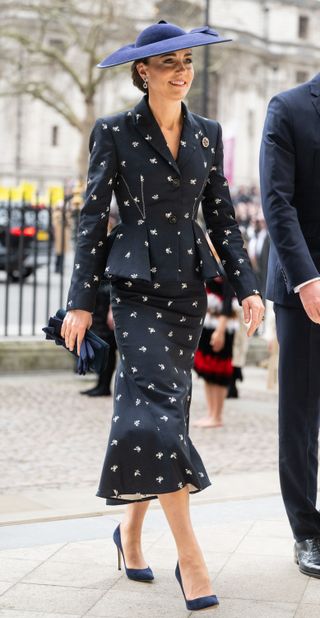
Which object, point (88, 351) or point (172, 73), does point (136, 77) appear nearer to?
point (172, 73)

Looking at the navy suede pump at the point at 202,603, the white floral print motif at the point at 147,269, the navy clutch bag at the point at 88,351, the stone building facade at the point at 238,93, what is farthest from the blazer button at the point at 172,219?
the stone building facade at the point at 238,93

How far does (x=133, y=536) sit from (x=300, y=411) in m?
0.75

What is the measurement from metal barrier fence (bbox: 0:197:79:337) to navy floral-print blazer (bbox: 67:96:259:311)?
7.18 metres

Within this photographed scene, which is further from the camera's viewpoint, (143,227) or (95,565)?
(95,565)

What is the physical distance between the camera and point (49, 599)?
413 cm

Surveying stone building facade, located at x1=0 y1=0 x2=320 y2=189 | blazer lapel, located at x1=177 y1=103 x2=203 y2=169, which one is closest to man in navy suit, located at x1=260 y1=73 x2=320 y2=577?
blazer lapel, located at x1=177 y1=103 x2=203 y2=169

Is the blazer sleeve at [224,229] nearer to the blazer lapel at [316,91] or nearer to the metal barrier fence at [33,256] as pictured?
the blazer lapel at [316,91]

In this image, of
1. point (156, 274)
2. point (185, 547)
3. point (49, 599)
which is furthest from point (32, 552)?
point (156, 274)

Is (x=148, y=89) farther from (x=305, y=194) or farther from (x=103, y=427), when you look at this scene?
(x=103, y=427)

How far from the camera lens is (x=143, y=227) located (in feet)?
13.8

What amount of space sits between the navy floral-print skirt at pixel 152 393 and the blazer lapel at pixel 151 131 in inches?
16.7

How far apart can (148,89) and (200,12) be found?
43.2m

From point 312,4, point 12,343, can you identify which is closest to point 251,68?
point 312,4

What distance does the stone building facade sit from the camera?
231 feet
